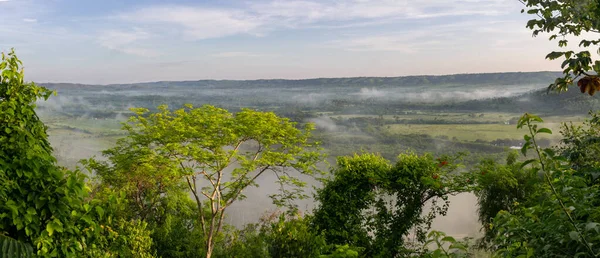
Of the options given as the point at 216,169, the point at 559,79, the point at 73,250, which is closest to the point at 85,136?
the point at 216,169

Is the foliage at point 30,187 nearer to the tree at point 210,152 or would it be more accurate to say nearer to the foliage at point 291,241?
the foliage at point 291,241

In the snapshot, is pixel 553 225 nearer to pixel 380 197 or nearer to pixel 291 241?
pixel 291 241

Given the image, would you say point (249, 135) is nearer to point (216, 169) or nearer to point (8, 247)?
point (216, 169)

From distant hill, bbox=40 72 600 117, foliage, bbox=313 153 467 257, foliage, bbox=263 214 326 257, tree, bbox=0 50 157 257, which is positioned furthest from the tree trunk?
distant hill, bbox=40 72 600 117

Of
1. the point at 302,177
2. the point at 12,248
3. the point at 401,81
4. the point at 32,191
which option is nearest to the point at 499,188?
the point at 302,177

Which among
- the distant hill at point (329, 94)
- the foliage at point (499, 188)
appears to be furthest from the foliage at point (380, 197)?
the distant hill at point (329, 94)
